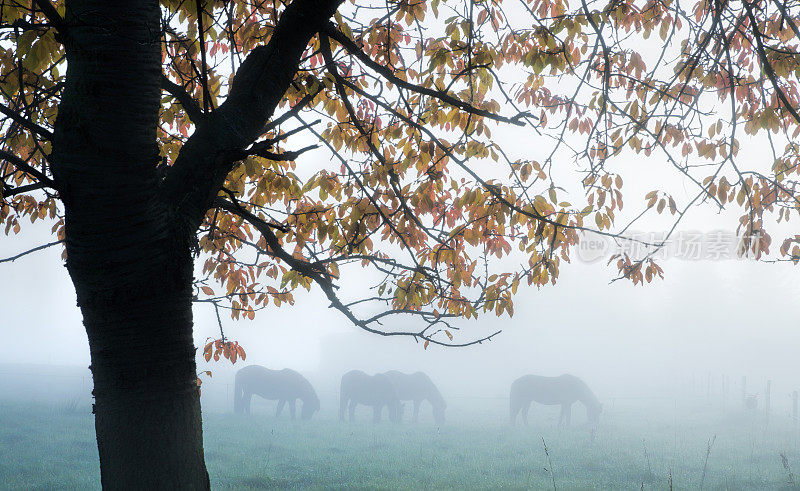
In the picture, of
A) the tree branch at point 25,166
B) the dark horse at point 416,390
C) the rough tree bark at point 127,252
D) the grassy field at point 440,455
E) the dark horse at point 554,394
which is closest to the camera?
the tree branch at point 25,166

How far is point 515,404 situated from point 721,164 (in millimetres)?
38898

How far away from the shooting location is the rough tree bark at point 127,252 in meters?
1.87

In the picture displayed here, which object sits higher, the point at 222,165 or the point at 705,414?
the point at 222,165

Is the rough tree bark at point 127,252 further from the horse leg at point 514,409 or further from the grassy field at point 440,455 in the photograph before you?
the horse leg at point 514,409

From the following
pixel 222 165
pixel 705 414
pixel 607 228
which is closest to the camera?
pixel 222 165

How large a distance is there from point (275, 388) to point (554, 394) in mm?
23171

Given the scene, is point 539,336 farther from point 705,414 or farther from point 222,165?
point 222,165

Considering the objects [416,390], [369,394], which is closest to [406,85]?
[369,394]

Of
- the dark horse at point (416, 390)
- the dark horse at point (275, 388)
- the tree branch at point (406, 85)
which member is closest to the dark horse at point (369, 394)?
the dark horse at point (416, 390)

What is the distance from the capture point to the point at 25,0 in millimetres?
3311

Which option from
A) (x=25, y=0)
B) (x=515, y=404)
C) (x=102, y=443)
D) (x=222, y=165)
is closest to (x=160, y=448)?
(x=102, y=443)

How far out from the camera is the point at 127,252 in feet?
6.19

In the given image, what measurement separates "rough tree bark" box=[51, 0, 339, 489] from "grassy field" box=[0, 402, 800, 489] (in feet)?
25.4

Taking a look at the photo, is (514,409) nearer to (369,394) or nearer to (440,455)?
(369,394)
